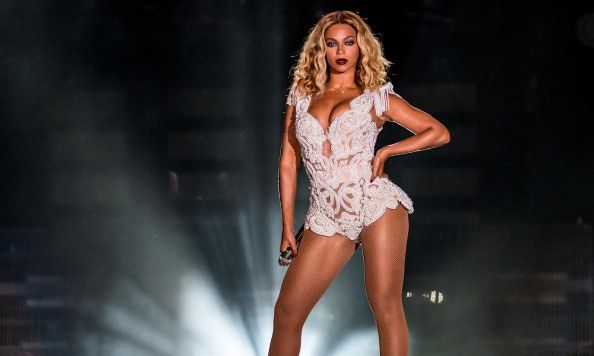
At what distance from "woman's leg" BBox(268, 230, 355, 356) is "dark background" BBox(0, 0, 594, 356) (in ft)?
7.23

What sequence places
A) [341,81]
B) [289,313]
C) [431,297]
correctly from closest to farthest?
1. [289,313]
2. [341,81]
3. [431,297]

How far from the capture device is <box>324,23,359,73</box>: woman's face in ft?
10.5

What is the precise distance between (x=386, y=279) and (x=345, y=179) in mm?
341

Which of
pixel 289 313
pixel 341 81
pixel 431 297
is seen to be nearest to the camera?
pixel 289 313

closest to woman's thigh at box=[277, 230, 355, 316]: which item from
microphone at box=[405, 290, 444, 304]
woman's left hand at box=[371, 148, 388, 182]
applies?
woman's left hand at box=[371, 148, 388, 182]

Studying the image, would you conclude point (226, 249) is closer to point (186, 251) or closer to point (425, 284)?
point (186, 251)

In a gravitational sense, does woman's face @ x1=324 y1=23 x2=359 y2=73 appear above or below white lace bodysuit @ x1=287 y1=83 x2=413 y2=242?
above

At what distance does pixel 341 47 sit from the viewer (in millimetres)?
3184

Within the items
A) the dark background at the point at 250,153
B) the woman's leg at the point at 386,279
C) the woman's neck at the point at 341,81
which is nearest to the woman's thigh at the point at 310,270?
the woman's leg at the point at 386,279

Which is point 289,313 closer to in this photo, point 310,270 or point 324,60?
point 310,270

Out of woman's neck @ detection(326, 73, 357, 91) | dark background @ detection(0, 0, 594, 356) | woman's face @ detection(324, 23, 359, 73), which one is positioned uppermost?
woman's face @ detection(324, 23, 359, 73)

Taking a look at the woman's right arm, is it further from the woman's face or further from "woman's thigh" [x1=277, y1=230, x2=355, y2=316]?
the woman's face

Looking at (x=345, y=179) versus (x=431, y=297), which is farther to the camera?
(x=431, y=297)

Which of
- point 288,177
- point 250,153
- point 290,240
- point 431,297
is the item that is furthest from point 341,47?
point 431,297
